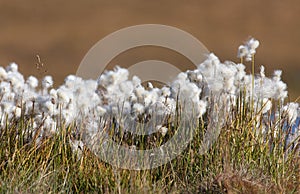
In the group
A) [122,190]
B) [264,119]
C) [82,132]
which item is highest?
[264,119]

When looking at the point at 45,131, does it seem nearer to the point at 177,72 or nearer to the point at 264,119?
the point at 177,72

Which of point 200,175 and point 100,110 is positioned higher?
point 100,110

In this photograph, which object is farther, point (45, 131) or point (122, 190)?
point (45, 131)

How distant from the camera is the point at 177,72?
21.9 ft

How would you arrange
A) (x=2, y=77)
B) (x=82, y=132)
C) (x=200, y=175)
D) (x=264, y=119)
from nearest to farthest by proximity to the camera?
(x=200, y=175) < (x=82, y=132) < (x=264, y=119) < (x=2, y=77)

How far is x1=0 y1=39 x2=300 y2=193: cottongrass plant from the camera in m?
5.88

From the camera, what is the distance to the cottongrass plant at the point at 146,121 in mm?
5883

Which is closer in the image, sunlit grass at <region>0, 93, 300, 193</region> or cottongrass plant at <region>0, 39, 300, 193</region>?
sunlit grass at <region>0, 93, 300, 193</region>

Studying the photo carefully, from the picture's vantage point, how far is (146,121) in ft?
22.2

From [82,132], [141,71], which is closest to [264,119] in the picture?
[141,71]

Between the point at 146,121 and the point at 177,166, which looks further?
the point at 146,121

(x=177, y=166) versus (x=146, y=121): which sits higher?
(x=146, y=121)

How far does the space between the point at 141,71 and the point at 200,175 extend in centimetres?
142

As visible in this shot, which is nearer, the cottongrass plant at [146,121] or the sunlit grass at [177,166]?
the sunlit grass at [177,166]
